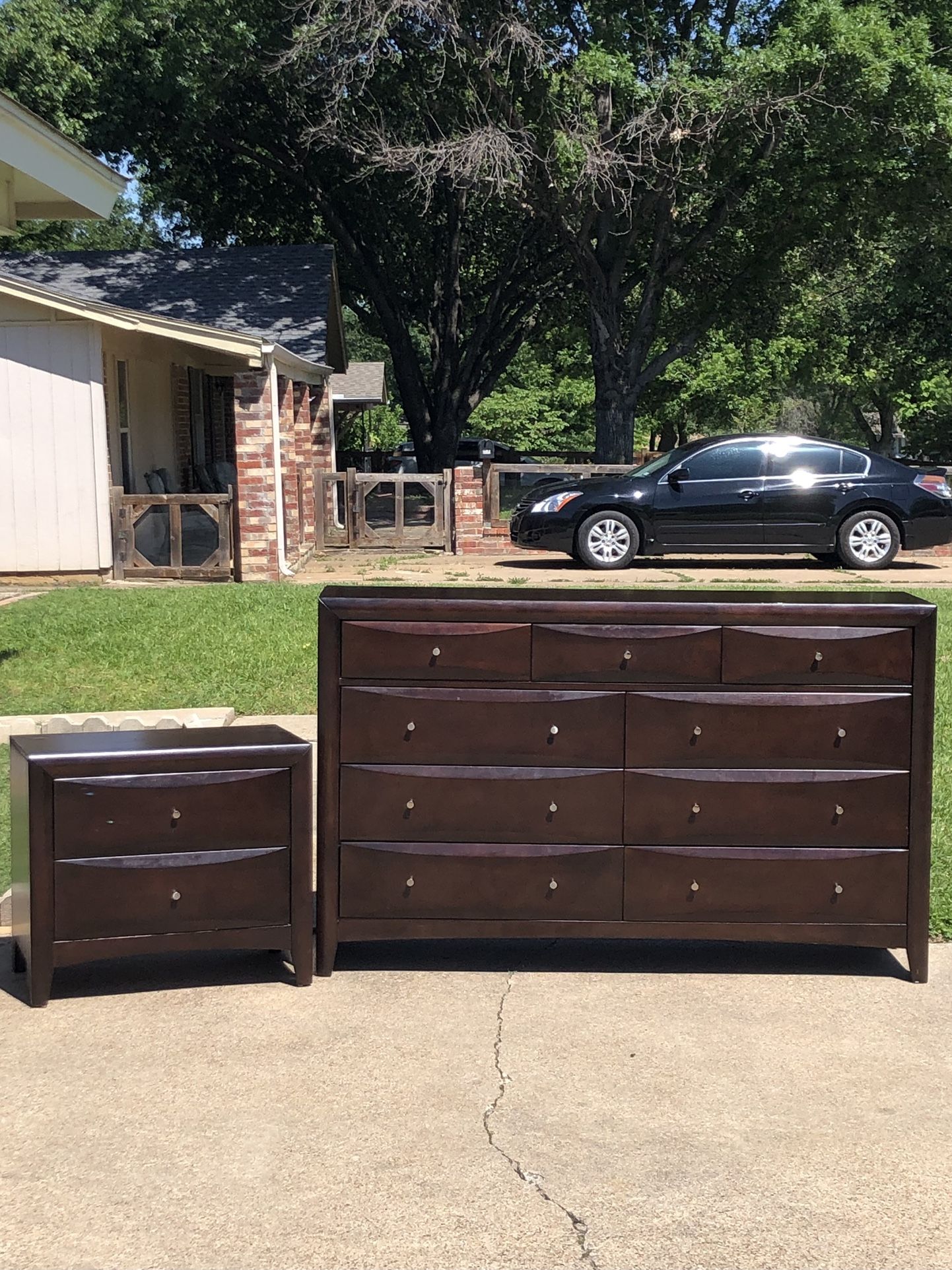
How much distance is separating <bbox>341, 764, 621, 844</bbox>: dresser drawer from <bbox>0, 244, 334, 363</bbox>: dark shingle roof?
1649 cm

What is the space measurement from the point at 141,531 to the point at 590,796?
13011 millimetres

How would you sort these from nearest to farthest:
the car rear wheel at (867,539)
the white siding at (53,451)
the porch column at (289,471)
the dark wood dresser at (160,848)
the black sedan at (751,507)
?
1. the dark wood dresser at (160,848)
2. the white siding at (53,451)
3. the black sedan at (751,507)
4. the car rear wheel at (867,539)
5. the porch column at (289,471)

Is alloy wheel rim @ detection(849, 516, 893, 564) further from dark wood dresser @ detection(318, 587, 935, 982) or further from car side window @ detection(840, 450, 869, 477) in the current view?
dark wood dresser @ detection(318, 587, 935, 982)

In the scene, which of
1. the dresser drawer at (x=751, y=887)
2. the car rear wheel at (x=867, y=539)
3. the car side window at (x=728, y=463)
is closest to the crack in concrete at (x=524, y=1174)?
the dresser drawer at (x=751, y=887)

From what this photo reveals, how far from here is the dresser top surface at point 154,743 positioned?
177 inches

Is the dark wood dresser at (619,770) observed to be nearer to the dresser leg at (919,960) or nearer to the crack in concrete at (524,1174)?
the dresser leg at (919,960)

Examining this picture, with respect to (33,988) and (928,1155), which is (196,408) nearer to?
(33,988)

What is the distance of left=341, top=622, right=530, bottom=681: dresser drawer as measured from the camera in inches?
185

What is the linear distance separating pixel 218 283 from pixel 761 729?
63.9 feet

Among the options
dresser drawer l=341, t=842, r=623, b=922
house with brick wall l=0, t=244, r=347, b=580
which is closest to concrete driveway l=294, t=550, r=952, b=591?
house with brick wall l=0, t=244, r=347, b=580

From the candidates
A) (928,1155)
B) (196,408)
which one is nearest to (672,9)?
(196,408)

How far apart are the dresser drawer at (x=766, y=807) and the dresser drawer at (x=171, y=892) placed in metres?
1.22

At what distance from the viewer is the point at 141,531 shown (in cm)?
1684

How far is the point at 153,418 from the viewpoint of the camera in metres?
20.4
